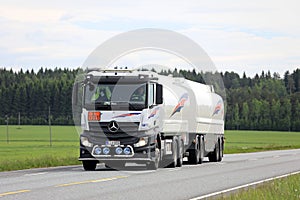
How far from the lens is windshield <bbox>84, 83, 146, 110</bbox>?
90.1 feet

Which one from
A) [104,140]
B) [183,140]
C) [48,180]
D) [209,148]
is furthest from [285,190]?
[209,148]

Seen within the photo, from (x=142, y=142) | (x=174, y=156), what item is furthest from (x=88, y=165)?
(x=174, y=156)

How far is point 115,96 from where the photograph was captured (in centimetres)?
2756

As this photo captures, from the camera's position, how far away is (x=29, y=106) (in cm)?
18325

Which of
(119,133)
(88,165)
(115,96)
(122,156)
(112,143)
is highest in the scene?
(115,96)

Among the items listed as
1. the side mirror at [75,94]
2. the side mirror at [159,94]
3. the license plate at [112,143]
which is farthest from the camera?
the side mirror at [159,94]

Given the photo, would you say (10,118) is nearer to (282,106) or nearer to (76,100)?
(282,106)

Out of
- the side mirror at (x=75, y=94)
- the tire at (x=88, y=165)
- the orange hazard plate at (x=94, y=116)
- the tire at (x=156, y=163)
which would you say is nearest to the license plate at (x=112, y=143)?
the orange hazard plate at (x=94, y=116)

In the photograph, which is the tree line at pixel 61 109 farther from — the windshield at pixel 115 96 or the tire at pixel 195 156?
the windshield at pixel 115 96

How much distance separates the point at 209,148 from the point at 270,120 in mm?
149455

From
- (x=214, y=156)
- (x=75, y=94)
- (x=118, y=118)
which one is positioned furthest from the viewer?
(x=214, y=156)

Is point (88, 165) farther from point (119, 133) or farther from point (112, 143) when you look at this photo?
point (119, 133)

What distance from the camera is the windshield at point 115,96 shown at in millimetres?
27469

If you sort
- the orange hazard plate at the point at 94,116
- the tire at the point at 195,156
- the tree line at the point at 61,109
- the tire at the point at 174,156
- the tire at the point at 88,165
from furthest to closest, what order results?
the tree line at the point at 61,109 → the tire at the point at 195,156 → the tire at the point at 174,156 → the tire at the point at 88,165 → the orange hazard plate at the point at 94,116
